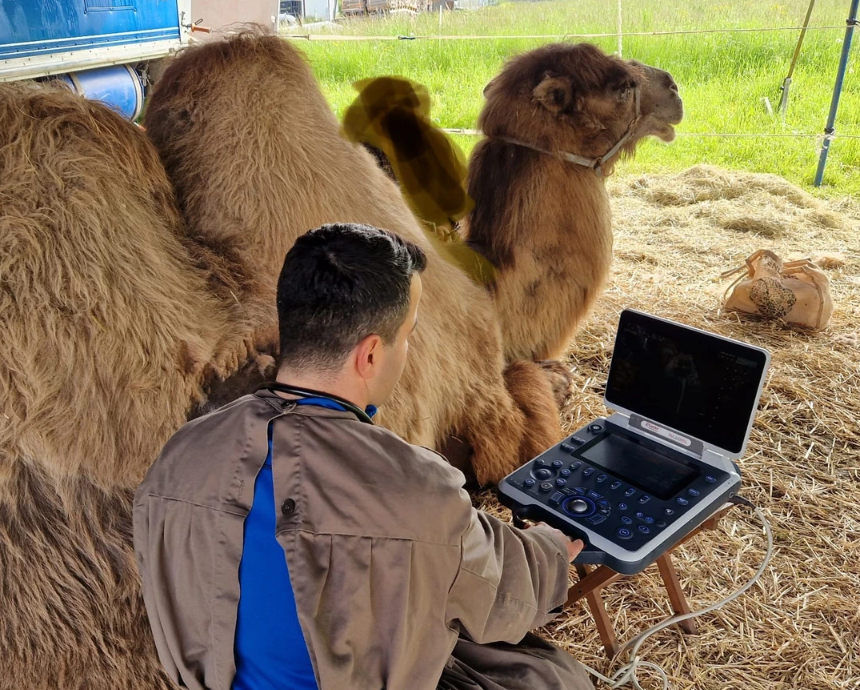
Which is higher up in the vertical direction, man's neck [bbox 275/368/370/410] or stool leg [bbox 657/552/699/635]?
man's neck [bbox 275/368/370/410]

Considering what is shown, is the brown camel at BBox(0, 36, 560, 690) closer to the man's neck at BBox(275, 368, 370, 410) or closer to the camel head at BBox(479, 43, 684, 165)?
the man's neck at BBox(275, 368, 370, 410)

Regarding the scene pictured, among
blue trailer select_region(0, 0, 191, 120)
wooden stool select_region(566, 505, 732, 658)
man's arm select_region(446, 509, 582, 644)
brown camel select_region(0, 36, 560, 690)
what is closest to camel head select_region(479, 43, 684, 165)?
brown camel select_region(0, 36, 560, 690)

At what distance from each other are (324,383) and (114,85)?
353 cm

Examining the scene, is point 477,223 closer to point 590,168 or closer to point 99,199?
point 590,168

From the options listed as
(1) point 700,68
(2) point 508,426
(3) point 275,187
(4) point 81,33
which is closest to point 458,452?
(2) point 508,426

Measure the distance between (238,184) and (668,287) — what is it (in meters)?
3.35

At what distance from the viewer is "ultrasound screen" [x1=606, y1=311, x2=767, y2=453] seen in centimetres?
170

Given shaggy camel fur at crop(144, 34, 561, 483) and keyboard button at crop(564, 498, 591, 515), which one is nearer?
keyboard button at crop(564, 498, 591, 515)

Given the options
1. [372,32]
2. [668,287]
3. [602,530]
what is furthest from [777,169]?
[602,530]

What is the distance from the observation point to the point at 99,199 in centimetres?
154

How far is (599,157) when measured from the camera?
285 cm

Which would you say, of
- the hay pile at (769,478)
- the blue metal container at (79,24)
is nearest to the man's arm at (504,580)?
the hay pile at (769,478)

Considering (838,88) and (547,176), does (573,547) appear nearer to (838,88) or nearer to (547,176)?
(547,176)

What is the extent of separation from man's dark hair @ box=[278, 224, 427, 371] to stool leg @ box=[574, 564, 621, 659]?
1024 mm
